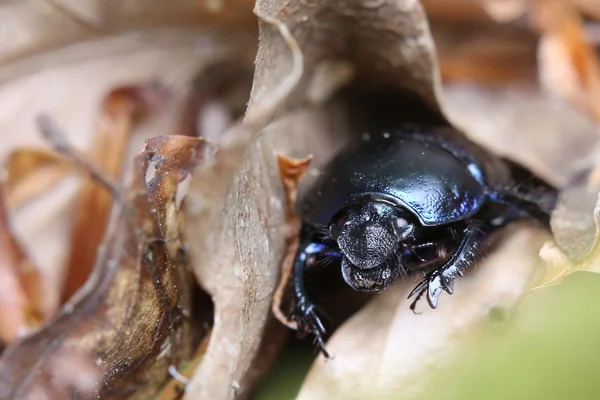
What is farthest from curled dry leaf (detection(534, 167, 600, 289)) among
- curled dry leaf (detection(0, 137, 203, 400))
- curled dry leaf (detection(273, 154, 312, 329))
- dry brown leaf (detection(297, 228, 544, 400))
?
curled dry leaf (detection(0, 137, 203, 400))

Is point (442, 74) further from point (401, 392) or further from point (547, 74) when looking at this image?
point (401, 392)

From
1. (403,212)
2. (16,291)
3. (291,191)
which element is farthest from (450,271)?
(16,291)

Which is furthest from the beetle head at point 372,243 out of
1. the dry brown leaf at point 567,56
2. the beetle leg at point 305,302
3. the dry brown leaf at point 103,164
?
the dry brown leaf at point 567,56

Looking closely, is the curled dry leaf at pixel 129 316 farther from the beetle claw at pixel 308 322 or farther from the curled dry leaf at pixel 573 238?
the curled dry leaf at pixel 573 238

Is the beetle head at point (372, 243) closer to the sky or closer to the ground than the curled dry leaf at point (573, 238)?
closer to the sky

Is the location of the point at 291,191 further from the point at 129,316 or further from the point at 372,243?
the point at 129,316

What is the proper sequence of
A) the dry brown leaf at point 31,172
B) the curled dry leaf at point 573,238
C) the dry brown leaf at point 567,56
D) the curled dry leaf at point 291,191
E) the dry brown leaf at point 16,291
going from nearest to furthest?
the curled dry leaf at point 573,238
the curled dry leaf at point 291,191
the dry brown leaf at point 16,291
the dry brown leaf at point 31,172
the dry brown leaf at point 567,56

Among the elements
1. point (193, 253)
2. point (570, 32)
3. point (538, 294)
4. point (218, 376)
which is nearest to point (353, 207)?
point (193, 253)
